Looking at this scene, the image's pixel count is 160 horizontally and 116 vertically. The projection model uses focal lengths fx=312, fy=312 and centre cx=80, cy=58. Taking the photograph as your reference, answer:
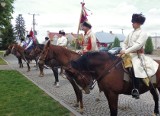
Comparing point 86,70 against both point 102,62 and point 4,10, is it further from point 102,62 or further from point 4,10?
point 4,10

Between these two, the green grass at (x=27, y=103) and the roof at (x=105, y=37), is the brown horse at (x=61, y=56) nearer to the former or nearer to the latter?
the green grass at (x=27, y=103)

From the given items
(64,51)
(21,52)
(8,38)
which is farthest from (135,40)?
(8,38)

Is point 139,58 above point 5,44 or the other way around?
above

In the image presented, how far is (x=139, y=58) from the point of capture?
7.16 metres

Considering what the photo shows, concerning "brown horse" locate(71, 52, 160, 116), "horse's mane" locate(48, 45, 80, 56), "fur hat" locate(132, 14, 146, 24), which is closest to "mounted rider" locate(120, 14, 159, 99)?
"fur hat" locate(132, 14, 146, 24)

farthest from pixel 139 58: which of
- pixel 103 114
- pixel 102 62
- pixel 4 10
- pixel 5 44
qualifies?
pixel 5 44

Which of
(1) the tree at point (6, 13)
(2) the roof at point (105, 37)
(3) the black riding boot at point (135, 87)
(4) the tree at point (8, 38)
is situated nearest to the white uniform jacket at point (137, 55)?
(3) the black riding boot at point (135, 87)

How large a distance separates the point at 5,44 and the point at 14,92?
2660 inches

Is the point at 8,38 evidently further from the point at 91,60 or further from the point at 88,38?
the point at 91,60

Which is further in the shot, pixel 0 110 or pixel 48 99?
pixel 48 99

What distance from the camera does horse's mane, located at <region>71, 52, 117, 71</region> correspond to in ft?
23.3

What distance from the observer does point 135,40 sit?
7078 mm

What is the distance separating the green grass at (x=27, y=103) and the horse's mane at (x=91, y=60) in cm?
209

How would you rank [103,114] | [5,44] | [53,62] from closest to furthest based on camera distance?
1. [103,114]
2. [53,62]
3. [5,44]
